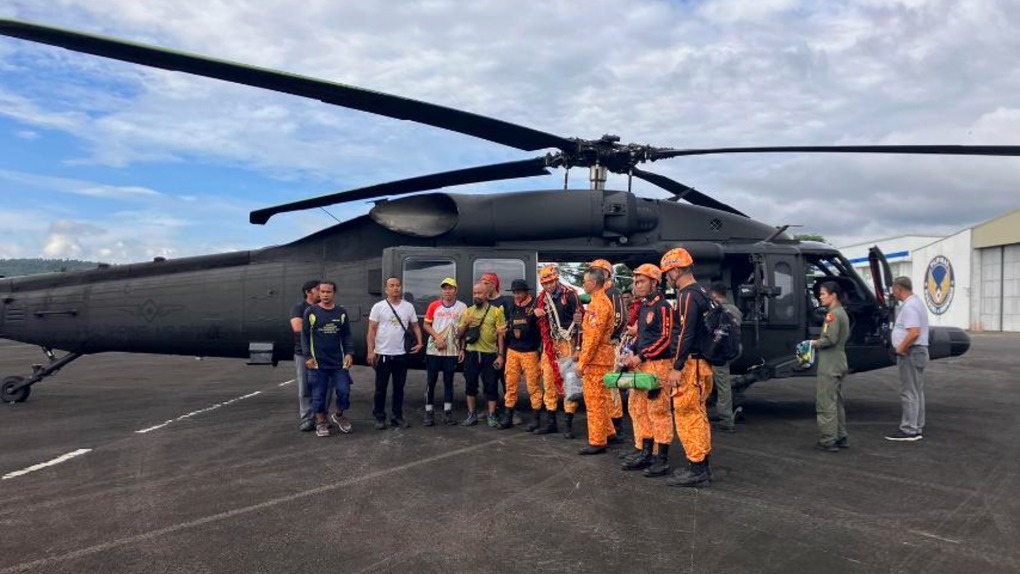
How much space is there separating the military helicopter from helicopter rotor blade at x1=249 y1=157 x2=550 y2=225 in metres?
0.03

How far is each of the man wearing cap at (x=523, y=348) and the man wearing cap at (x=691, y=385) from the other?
2258 millimetres

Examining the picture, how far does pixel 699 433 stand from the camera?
5.39m

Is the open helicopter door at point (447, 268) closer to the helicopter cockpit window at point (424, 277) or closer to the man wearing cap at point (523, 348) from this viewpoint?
the helicopter cockpit window at point (424, 277)

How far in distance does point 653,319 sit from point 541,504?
190 cm

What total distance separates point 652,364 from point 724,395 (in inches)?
100

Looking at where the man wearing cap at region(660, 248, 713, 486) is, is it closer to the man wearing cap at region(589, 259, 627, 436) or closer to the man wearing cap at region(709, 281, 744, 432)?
the man wearing cap at region(589, 259, 627, 436)

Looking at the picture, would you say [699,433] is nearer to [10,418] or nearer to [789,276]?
[789,276]

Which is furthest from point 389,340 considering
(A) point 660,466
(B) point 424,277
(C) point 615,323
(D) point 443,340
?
(A) point 660,466

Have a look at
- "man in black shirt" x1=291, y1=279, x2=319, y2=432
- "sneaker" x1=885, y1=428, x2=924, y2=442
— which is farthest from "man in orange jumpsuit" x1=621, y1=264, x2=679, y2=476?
"man in black shirt" x1=291, y1=279, x2=319, y2=432

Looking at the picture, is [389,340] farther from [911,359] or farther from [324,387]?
[911,359]

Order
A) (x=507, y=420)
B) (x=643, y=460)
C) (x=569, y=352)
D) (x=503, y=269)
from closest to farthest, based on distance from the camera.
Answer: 1. (x=643, y=460)
2. (x=569, y=352)
3. (x=507, y=420)
4. (x=503, y=269)

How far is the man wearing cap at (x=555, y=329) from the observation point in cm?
717

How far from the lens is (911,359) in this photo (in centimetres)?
742

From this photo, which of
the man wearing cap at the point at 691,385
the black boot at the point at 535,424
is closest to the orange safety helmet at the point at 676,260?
the man wearing cap at the point at 691,385
